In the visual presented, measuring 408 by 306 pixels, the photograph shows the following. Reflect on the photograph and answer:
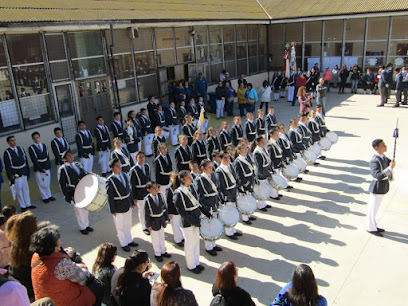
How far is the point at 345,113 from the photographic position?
1678 centimetres

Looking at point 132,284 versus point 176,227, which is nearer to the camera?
point 132,284

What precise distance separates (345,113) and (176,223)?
1229cm

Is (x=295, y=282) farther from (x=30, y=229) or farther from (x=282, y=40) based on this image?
(x=282, y=40)

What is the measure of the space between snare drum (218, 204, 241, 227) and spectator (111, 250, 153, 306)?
269 centimetres

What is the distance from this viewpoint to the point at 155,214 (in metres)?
6.31

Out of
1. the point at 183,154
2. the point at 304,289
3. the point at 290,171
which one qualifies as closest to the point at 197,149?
the point at 183,154

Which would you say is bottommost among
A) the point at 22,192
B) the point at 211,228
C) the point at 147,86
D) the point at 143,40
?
the point at 22,192

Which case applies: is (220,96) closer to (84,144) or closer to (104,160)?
(104,160)

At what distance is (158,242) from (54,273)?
118 inches

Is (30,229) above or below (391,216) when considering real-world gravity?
above

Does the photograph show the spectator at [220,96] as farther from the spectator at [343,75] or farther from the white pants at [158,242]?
the white pants at [158,242]

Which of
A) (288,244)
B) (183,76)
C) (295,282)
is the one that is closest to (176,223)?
(288,244)

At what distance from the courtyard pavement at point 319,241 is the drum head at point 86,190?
1017 mm

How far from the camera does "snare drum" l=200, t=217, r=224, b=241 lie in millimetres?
6062
